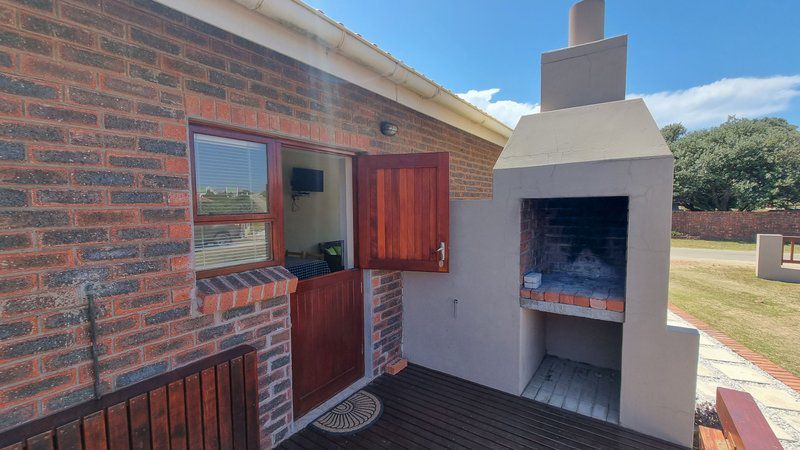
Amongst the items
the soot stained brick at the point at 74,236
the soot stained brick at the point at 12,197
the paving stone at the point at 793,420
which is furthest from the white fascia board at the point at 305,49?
the paving stone at the point at 793,420

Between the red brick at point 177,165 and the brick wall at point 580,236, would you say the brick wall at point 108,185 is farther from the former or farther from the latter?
the brick wall at point 580,236

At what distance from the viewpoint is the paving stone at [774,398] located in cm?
385

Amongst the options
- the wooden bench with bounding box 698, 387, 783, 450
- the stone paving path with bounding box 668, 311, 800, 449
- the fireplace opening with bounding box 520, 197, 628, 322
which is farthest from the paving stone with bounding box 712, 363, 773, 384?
the fireplace opening with bounding box 520, 197, 628, 322

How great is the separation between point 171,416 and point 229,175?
178 centimetres

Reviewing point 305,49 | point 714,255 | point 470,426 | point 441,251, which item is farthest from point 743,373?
point 714,255

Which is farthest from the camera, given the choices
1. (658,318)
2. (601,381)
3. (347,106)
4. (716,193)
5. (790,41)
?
(716,193)

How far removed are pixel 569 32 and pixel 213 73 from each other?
16.6 ft

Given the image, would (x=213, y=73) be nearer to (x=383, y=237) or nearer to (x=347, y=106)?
(x=347, y=106)

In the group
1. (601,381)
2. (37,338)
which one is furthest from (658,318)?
(37,338)

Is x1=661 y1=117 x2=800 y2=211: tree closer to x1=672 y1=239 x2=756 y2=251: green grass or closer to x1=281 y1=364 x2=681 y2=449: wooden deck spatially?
x1=672 y1=239 x2=756 y2=251: green grass

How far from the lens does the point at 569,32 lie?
5.04 m

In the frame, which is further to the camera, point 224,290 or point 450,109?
point 450,109

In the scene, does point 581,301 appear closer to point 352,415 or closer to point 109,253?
point 352,415

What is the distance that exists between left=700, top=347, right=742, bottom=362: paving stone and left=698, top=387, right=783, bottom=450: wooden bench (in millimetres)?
2471
